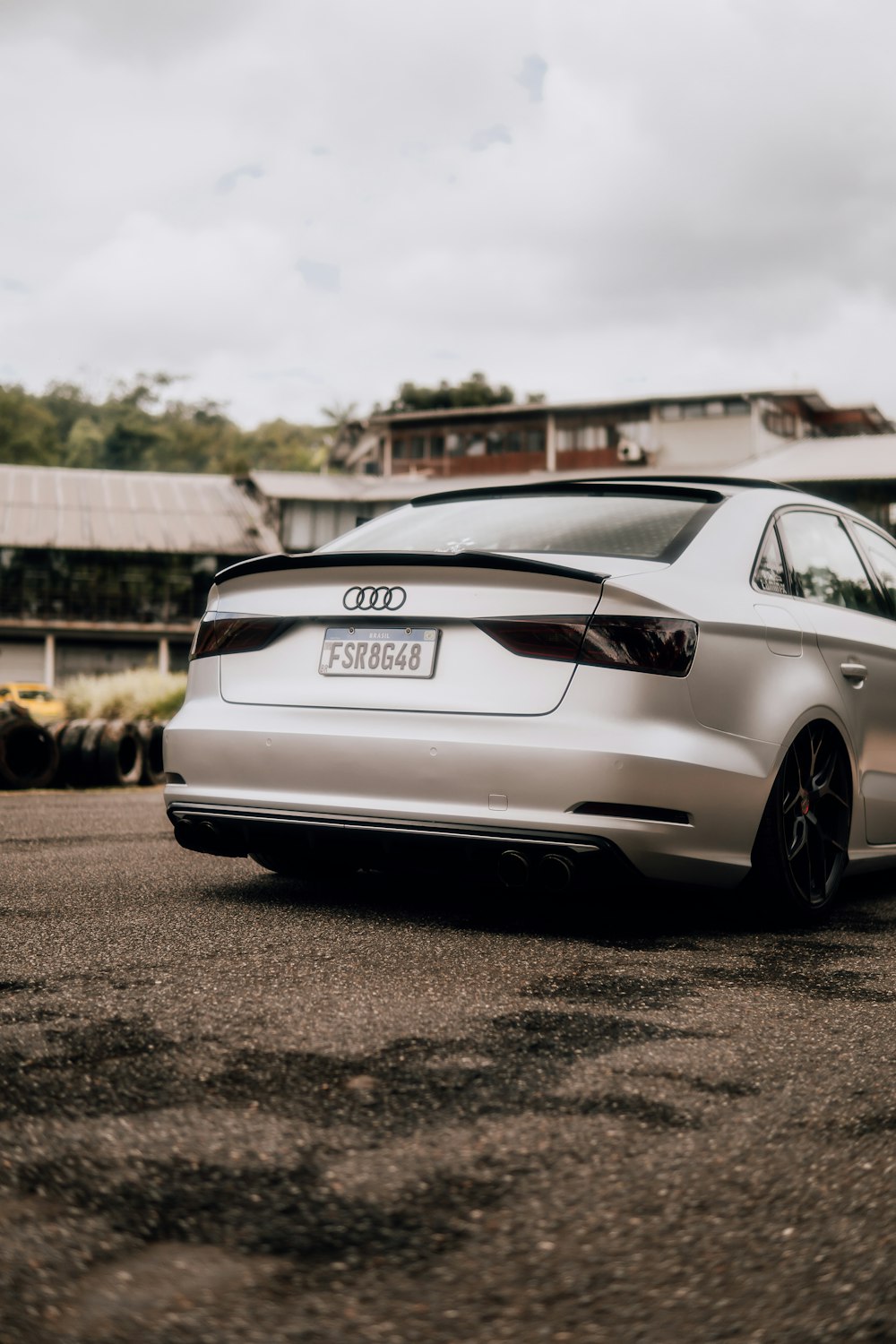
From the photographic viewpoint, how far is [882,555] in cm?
568

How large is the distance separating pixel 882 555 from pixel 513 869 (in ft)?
8.50

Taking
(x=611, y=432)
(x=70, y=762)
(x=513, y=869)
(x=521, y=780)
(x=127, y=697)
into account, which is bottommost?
(x=127, y=697)

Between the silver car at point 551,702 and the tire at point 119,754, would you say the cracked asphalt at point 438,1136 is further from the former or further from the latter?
the tire at point 119,754

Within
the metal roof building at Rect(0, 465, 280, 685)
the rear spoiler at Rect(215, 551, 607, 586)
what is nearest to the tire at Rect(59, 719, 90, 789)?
the rear spoiler at Rect(215, 551, 607, 586)

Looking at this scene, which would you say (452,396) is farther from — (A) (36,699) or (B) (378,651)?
(B) (378,651)

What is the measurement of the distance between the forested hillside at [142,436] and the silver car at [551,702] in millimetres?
82078

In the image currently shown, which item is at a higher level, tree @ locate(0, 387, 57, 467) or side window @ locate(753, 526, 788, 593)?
tree @ locate(0, 387, 57, 467)

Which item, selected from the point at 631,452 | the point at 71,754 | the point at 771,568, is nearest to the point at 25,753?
the point at 71,754

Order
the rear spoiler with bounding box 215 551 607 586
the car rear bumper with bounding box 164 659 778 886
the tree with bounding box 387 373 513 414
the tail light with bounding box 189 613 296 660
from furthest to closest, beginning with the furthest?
the tree with bounding box 387 373 513 414 → the tail light with bounding box 189 613 296 660 → the rear spoiler with bounding box 215 551 607 586 → the car rear bumper with bounding box 164 659 778 886

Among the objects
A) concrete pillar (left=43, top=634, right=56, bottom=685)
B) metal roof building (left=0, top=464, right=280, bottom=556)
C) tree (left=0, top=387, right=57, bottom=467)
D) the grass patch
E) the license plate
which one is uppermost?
tree (left=0, top=387, right=57, bottom=467)

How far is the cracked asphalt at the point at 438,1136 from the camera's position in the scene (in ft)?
5.49

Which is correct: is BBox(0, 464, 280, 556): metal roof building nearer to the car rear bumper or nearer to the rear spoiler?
the rear spoiler

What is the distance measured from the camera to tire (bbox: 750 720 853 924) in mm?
4227

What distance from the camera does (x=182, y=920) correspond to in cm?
414
